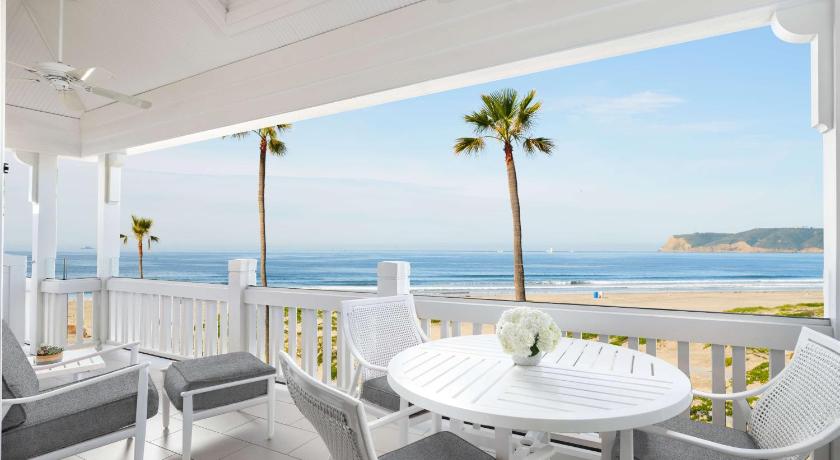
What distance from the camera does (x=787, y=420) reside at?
1.69 meters

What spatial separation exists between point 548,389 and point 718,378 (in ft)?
4.21

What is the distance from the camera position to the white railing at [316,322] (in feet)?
7.30

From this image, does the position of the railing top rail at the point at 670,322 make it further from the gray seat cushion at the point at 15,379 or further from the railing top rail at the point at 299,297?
the gray seat cushion at the point at 15,379

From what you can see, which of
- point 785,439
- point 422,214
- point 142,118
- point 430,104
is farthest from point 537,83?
point 785,439

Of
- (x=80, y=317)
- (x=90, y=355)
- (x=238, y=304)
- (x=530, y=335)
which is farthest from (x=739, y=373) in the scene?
(x=80, y=317)

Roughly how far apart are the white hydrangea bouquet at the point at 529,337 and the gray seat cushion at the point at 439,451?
0.41 m

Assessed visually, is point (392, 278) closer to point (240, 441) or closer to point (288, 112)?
point (240, 441)

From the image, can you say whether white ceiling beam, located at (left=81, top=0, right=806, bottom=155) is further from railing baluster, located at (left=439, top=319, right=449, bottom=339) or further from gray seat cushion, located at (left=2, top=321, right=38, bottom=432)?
gray seat cushion, located at (left=2, top=321, right=38, bottom=432)

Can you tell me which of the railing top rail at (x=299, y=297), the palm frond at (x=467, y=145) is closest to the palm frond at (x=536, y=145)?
the palm frond at (x=467, y=145)

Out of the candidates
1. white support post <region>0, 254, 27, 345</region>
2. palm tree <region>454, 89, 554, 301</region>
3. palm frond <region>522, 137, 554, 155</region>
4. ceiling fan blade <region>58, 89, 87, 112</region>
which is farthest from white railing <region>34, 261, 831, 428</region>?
palm frond <region>522, 137, 554, 155</region>

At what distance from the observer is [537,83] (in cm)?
2684

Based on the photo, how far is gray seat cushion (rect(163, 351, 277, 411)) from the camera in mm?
2686

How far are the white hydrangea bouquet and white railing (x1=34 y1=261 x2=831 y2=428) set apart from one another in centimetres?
76

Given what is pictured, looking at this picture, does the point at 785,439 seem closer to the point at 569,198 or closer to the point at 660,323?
the point at 660,323
